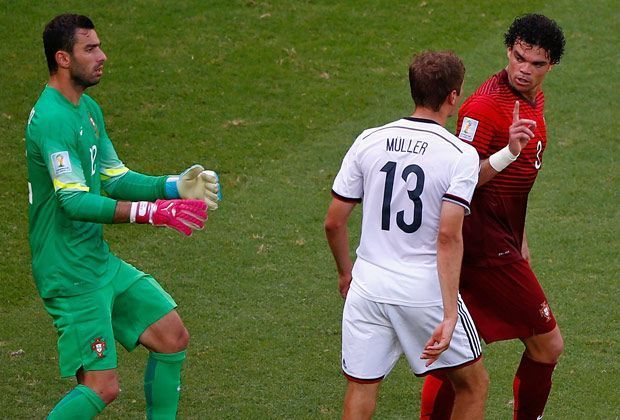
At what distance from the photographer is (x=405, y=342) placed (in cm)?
509

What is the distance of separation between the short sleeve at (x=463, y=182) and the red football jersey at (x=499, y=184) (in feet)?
2.24

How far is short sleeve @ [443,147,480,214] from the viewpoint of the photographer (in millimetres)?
4855

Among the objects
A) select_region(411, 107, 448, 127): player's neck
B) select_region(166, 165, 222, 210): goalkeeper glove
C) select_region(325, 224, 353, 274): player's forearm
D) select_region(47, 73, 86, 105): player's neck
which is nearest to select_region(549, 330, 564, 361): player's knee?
select_region(325, 224, 353, 274): player's forearm

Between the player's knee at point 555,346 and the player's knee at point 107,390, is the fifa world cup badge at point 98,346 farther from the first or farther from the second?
the player's knee at point 555,346

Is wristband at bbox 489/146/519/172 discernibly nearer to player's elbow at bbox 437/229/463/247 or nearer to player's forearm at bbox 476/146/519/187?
player's forearm at bbox 476/146/519/187

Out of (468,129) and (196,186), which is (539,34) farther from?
(196,186)

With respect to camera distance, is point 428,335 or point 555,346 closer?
point 428,335

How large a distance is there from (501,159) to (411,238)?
Answer: 698mm

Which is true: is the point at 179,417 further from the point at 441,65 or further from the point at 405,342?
the point at 441,65

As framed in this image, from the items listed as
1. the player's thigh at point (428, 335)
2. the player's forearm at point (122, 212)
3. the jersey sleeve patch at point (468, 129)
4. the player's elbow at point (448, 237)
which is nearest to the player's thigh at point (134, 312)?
the player's forearm at point (122, 212)

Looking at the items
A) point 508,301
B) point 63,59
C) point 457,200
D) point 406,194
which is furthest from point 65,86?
point 508,301

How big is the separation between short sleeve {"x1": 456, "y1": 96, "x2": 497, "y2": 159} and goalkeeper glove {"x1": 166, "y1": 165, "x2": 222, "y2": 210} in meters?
1.21

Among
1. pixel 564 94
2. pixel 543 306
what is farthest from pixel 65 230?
pixel 564 94

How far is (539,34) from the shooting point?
5742 millimetres
